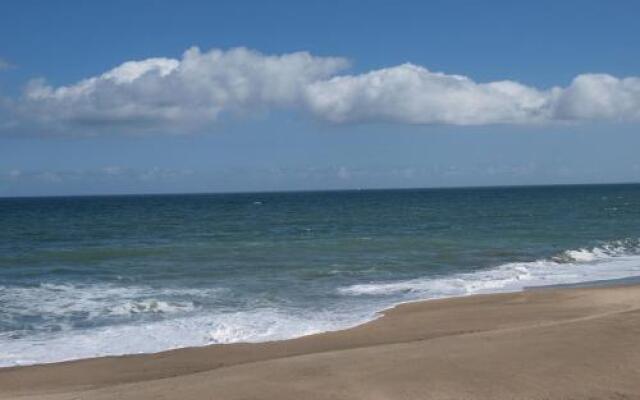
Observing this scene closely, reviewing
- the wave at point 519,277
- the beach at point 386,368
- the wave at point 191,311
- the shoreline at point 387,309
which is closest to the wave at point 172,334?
the wave at point 191,311

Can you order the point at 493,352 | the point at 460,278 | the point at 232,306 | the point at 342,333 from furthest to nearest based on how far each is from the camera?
the point at 460,278, the point at 232,306, the point at 342,333, the point at 493,352

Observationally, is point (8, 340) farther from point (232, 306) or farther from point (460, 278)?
point (460, 278)

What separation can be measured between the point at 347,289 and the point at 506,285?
4.77m

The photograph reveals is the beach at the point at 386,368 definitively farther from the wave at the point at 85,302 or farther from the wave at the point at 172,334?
the wave at the point at 85,302

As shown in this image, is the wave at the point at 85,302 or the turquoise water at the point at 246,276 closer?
the turquoise water at the point at 246,276

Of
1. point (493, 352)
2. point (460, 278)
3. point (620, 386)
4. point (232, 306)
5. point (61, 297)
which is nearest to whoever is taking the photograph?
point (620, 386)

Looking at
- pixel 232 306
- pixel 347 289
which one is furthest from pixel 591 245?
pixel 232 306

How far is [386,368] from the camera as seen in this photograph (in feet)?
34.3

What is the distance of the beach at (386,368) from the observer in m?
9.47

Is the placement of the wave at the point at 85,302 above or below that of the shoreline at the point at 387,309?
above

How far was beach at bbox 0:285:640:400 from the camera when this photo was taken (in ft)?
31.1

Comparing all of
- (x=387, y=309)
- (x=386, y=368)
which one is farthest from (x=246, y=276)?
(x=386, y=368)

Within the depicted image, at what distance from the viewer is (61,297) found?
21219 millimetres

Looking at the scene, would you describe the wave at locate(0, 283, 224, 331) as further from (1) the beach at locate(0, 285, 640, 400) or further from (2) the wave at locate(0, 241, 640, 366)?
(1) the beach at locate(0, 285, 640, 400)
